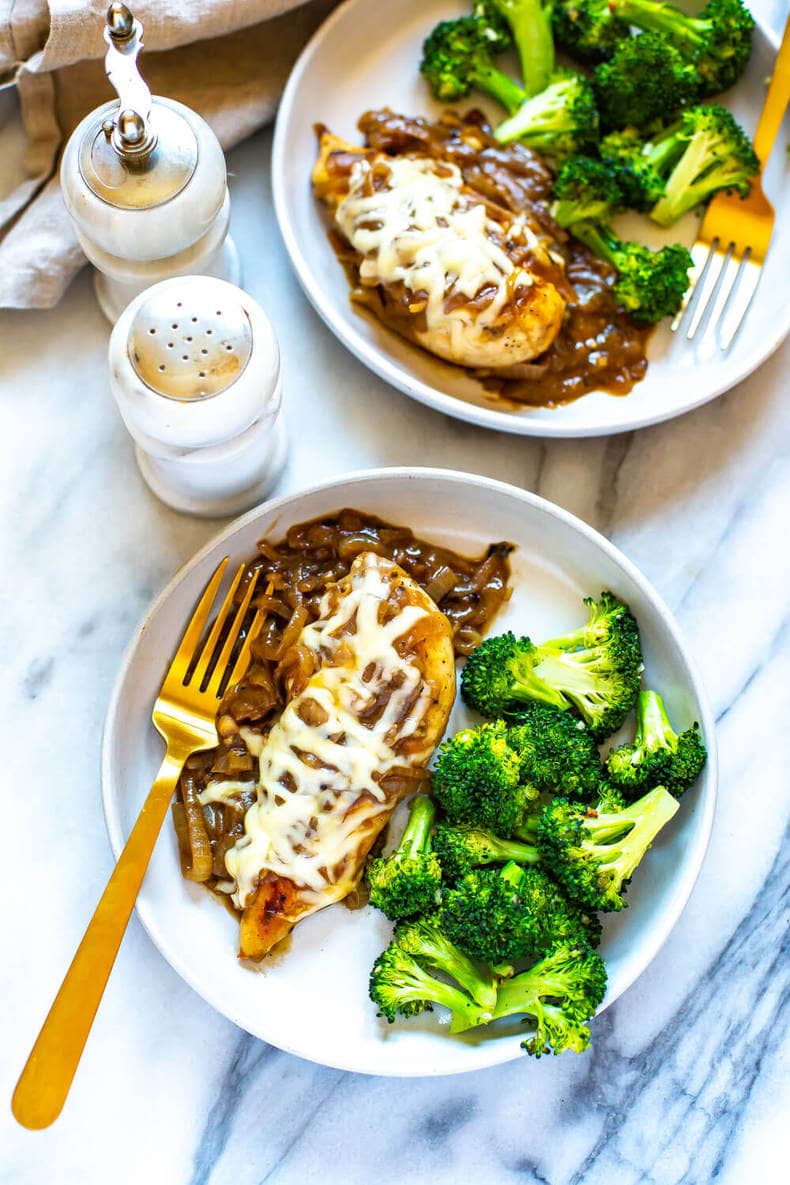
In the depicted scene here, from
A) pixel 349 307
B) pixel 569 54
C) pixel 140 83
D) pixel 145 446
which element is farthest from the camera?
pixel 569 54

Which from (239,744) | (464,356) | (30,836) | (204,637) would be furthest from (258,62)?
(30,836)

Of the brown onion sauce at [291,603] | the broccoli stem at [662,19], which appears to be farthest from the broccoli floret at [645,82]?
the brown onion sauce at [291,603]

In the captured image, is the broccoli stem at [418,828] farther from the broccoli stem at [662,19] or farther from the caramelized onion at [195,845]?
the broccoli stem at [662,19]

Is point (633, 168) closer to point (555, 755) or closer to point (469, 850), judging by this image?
point (555, 755)

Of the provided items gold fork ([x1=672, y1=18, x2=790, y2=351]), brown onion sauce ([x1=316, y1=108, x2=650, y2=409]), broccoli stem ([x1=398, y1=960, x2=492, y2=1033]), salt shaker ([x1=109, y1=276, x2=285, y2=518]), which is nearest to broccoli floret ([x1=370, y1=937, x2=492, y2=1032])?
broccoli stem ([x1=398, y1=960, x2=492, y2=1033])

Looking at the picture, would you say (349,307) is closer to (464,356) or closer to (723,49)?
(464,356)

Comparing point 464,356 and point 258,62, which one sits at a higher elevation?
point 258,62

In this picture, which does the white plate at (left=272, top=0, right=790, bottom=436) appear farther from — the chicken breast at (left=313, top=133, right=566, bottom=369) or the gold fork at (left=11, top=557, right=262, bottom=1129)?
the gold fork at (left=11, top=557, right=262, bottom=1129)
